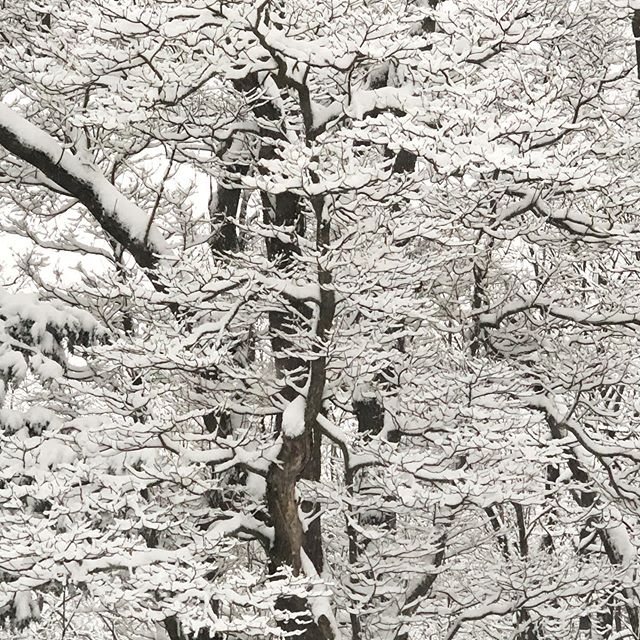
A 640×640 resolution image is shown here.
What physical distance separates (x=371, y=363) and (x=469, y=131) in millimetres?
1691

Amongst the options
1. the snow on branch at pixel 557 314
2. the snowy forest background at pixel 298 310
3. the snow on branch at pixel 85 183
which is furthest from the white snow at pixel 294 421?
the snow on branch at pixel 557 314

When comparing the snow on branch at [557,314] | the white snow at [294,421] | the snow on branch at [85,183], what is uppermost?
the snow on branch at [85,183]

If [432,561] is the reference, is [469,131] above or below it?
above

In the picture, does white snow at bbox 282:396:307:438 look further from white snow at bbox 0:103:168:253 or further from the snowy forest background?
white snow at bbox 0:103:168:253

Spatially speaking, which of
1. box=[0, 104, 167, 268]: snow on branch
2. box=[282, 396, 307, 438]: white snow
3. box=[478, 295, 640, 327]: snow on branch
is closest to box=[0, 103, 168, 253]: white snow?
box=[0, 104, 167, 268]: snow on branch

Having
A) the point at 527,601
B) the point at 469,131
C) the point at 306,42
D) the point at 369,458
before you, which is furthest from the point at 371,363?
the point at 527,601

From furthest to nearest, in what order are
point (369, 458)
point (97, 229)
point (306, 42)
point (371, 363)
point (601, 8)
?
point (97, 229) → point (601, 8) → point (369, 458) → point (371, 363) → point (306, 42)

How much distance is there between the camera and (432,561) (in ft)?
23.4

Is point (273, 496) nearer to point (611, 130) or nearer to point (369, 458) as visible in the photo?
point (369, 458)

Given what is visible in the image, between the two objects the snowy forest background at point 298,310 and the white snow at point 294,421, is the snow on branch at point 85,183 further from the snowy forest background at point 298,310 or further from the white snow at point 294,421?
the white snow at point 294,421

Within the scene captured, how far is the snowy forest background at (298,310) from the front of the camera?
4949 mm

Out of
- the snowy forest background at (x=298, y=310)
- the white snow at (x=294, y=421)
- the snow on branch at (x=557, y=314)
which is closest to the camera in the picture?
the snowy forest background at (x=298, y=310)

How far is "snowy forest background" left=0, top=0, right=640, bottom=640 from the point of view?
195 inches

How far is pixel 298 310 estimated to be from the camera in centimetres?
604
